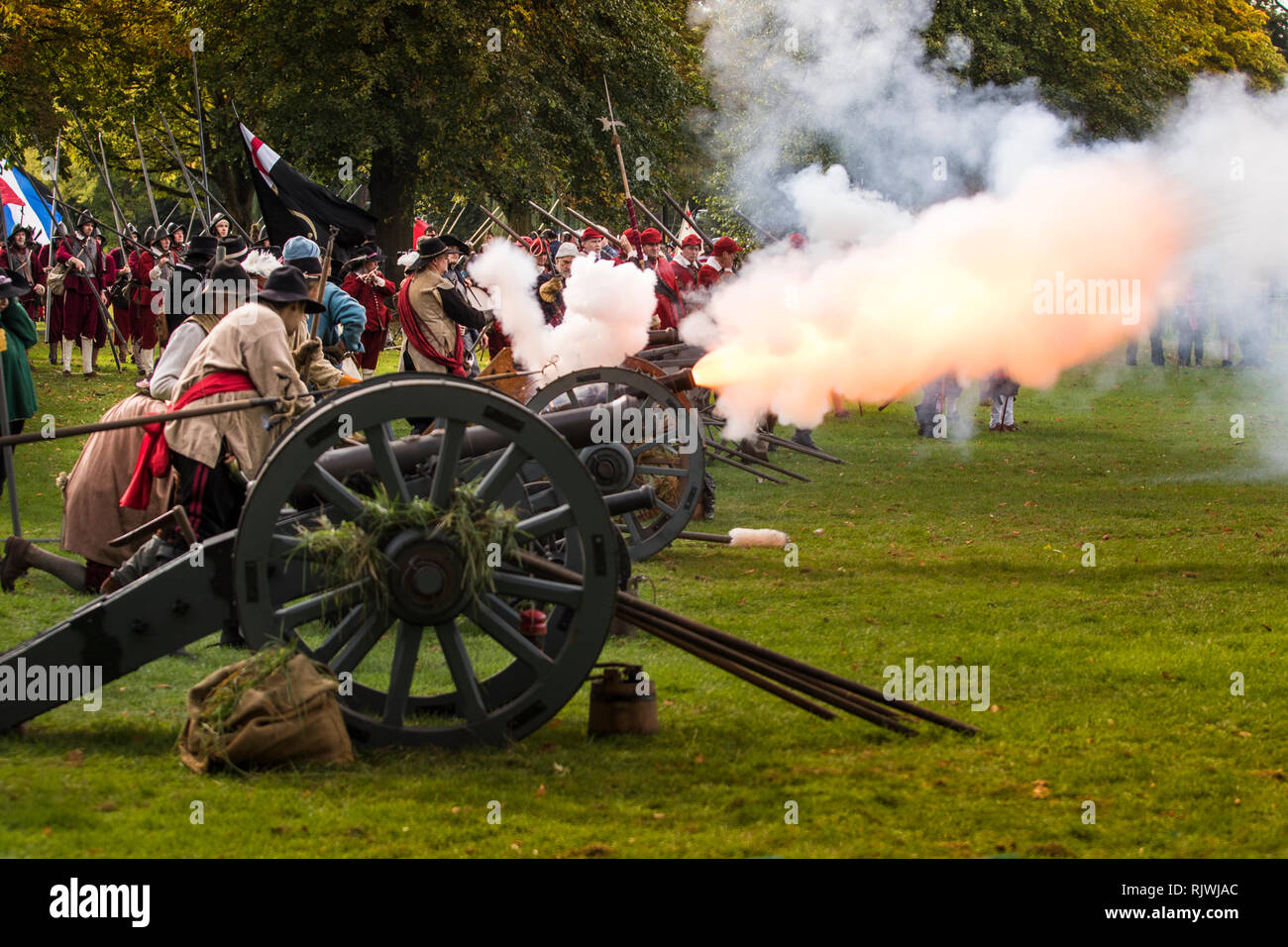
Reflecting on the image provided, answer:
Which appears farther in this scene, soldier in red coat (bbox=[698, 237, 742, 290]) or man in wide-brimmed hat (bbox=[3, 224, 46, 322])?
man in wide-brimmed hat (bbox=[3, 224, 46, 322])

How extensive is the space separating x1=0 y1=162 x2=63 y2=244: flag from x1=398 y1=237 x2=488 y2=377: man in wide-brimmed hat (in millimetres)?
15130

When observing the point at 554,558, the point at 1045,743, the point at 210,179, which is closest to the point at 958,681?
the point at 1045,743

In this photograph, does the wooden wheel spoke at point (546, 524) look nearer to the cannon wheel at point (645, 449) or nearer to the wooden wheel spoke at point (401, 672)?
the wooden wheel spoke at point (401, 672)

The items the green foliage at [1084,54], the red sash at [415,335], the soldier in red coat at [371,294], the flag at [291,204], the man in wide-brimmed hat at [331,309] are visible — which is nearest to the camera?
the man in wide-brimmed hat at [331,309]

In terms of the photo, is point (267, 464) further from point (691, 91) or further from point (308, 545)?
point (691, 91)

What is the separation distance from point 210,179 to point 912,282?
2871 cm

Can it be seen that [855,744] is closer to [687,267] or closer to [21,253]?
[687,267]

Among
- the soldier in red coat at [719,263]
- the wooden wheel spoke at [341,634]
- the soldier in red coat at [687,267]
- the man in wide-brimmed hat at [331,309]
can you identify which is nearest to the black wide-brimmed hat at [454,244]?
the man in wide-brimmed hat at [331,309]

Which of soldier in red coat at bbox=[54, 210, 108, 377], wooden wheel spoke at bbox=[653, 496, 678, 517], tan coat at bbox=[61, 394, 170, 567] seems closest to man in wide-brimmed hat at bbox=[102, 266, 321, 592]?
tan coat at bbox=[61, 394, 170, 567]

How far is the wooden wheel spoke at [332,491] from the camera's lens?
18.9 feet

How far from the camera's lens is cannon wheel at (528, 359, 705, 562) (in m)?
10.3

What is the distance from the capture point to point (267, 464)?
223 inches

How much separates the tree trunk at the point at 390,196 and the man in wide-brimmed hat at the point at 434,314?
14725mm

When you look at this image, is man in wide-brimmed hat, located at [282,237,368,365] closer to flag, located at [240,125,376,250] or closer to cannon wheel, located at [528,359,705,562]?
cannon wheel, located at [528,359,705,562]
